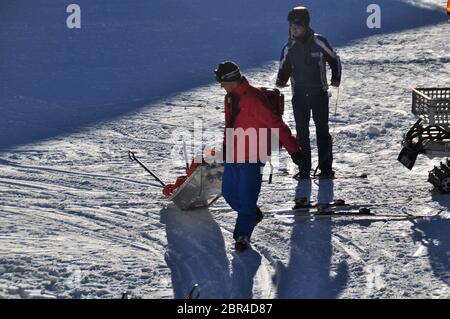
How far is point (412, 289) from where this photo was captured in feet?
25.9

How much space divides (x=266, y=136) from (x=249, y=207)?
1.97 ft

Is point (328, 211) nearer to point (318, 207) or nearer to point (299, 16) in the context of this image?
point (318, 207)

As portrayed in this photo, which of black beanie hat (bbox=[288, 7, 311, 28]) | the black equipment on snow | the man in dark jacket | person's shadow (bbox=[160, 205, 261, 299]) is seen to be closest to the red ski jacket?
person's shadow (bbox=[160, 205, 261, 299])

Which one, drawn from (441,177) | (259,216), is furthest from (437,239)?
Result: (259,216)

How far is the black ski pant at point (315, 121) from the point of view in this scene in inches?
428

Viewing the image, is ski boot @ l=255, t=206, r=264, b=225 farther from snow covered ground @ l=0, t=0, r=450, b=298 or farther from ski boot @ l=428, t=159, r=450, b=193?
ski boot @ l=428, t=159, r=450, b=193

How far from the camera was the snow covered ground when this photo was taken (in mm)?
8055

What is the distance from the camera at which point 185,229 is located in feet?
30.8

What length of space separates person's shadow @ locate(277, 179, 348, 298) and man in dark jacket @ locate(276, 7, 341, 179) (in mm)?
1570

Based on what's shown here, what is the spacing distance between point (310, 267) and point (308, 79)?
290 centimetres

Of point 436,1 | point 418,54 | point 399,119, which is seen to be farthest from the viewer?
point 436,1

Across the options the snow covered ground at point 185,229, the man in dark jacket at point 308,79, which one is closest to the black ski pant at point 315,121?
the man in dark jacket at point 308,79

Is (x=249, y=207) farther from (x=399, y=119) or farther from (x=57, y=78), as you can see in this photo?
(x=57, y=78)
